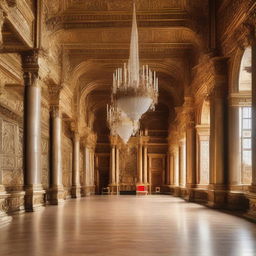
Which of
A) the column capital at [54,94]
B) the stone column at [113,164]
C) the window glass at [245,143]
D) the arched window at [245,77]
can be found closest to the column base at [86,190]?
the stone column at [113,164]

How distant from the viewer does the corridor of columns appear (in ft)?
27.2

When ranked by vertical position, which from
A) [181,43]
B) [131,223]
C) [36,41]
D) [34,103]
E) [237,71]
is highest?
[181,43]

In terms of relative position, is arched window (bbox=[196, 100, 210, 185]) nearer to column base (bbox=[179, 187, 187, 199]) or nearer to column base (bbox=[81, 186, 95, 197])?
column base (bbox=[179, 187, 187, 199])

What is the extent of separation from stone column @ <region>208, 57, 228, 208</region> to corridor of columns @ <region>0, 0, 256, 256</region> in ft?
0.11

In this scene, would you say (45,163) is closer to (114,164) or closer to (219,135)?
(219,135)

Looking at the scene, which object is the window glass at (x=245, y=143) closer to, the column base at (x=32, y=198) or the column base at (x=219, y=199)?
the column base at (x=219, y=199)

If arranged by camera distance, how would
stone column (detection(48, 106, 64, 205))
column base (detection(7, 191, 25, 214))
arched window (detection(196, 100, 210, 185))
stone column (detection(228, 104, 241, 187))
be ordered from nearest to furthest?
column base (detection(7, 191, 25, 214)) < stone column (detection(228, 104, 241, 187)) < stone column (detection(48, 106, 64, 205)) < arched window (detection(196, 100, 210, 185))

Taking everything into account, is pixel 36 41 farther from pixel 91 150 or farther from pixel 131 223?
pixel 91 150

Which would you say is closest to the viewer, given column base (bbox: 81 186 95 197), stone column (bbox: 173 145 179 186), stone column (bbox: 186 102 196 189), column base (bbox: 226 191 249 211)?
A: column base (bbox: 226 191 249 211)

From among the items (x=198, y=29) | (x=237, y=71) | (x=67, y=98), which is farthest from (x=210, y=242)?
(x=67, y=98)

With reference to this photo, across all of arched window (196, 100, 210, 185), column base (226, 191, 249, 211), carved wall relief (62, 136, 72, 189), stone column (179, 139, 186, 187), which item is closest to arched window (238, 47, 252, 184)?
column base (226, 191, 249, 211)

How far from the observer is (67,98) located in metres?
21.3

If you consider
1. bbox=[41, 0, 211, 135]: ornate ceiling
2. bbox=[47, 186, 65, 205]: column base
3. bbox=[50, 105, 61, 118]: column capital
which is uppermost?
bbox=[41, 0, 211, 135]: ornate ceiling

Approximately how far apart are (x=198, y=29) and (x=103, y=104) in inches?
689
